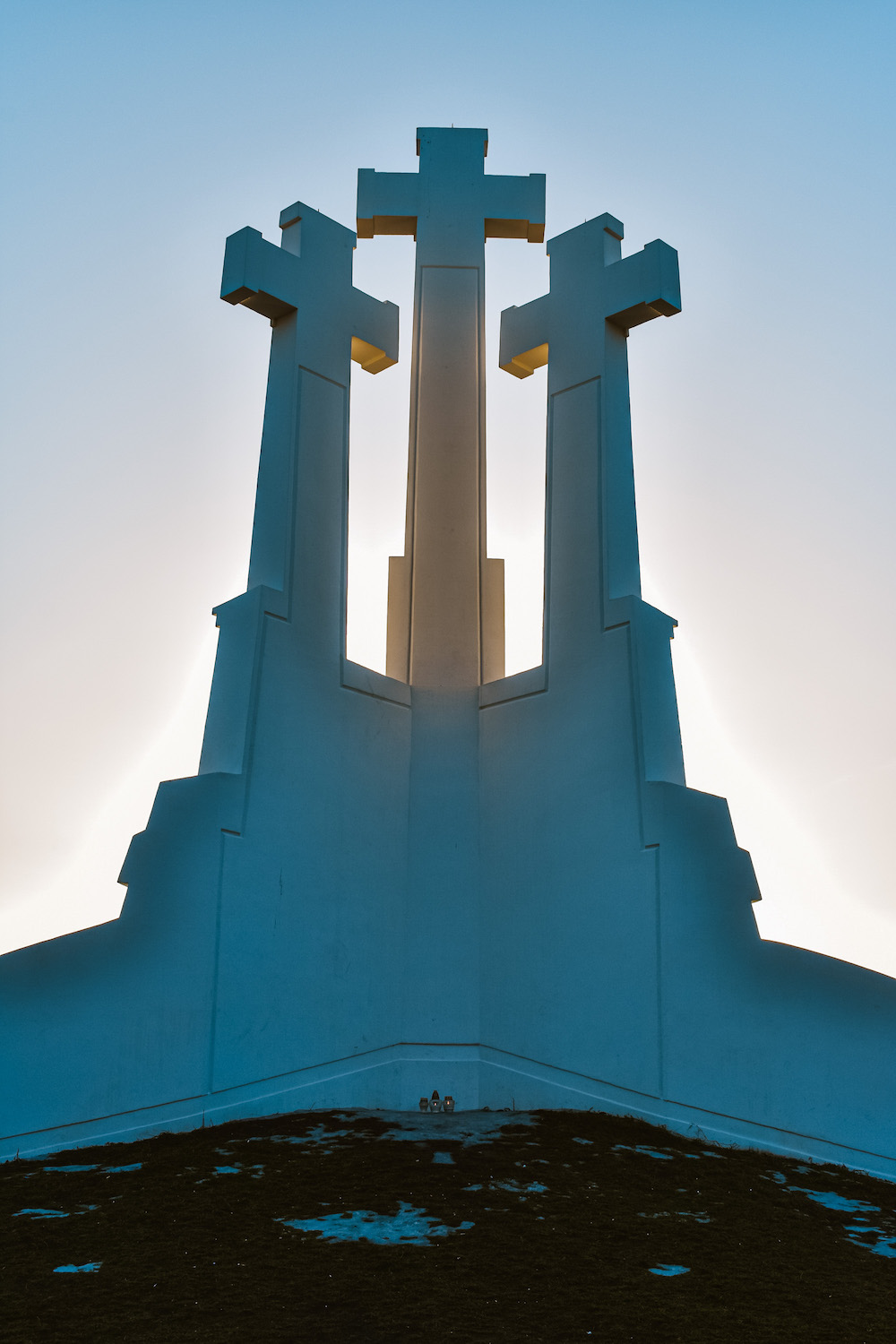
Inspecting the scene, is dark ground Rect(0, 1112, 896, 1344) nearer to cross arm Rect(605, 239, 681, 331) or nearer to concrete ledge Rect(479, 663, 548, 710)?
concrete ledge Rect(479, 663, 548, 710)

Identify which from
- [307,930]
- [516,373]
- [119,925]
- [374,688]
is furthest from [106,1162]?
[516,373]

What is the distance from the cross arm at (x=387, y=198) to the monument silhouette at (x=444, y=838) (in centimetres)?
3

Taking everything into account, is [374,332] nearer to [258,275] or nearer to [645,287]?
[258,275]

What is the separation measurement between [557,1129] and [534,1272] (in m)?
3.37

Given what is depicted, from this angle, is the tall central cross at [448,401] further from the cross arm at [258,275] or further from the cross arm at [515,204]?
the cross arm at [258,275]

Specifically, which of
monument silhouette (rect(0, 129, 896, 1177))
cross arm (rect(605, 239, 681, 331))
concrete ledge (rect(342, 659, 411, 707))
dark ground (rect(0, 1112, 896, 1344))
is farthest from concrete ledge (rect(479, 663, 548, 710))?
dark ground (rect(0, 1112, 896, 1344))

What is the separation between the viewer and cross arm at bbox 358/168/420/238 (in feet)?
47.2

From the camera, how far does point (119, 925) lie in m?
9.88

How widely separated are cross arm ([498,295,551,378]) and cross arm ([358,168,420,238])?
1.79 m

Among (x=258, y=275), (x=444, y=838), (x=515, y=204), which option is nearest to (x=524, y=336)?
(x=515, y=204)

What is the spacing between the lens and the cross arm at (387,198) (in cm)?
1438

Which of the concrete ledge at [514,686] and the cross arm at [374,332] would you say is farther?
the cross arm at [374,332]

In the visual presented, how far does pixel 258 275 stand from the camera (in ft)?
41.2

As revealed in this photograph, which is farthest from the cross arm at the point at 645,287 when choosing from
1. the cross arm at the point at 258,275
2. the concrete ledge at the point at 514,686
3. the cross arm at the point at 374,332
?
the concrete ledge at the point at 514,686
